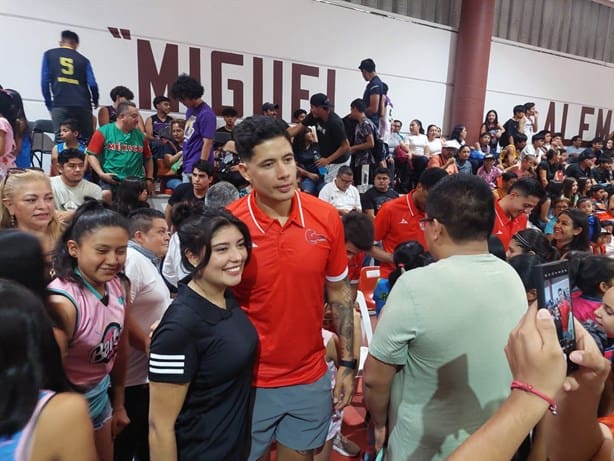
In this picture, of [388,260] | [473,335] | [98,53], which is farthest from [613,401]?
[98,53]

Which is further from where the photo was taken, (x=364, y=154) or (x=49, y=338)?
(x=364, y=154)

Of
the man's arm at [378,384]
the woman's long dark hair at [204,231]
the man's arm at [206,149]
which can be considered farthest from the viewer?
the man's arm at [206,149]

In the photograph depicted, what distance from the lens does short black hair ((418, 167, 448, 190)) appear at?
2926 mm

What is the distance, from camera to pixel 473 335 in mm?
1253

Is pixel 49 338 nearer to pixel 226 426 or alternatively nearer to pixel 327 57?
pixel 226 426

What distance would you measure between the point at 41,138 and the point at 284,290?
5570 mm

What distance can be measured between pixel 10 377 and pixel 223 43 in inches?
304

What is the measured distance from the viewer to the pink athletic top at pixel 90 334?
1.58 metres

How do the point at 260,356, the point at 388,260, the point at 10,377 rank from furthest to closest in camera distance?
the point at 388,260 < the point at 260,356 < the point at 10,377

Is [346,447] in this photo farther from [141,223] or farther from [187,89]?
[187,89]

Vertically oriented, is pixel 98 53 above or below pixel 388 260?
above

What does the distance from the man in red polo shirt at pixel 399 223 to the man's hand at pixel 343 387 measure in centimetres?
144

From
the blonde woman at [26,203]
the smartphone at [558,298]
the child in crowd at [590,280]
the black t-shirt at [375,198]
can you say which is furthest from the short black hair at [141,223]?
the black t-shirt at [375,198]

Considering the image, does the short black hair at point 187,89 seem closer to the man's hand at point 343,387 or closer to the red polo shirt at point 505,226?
the red polo shirt at point 505,226
